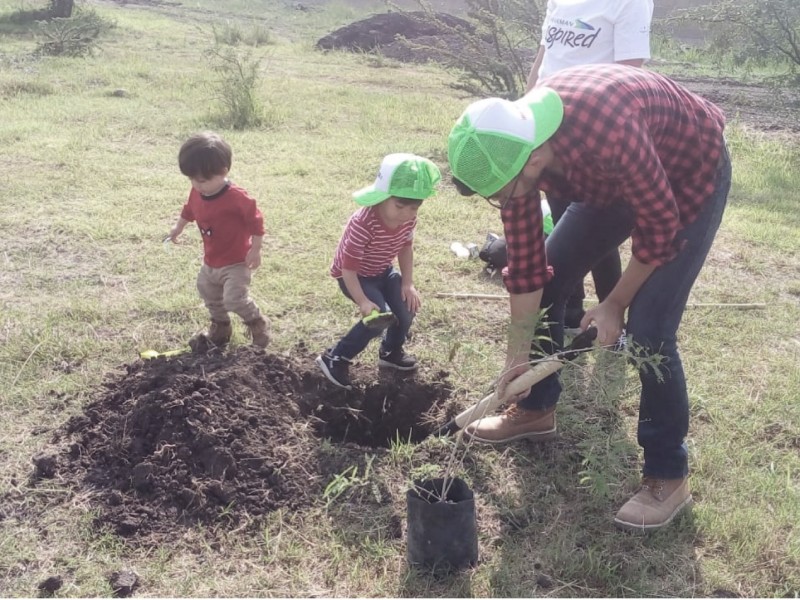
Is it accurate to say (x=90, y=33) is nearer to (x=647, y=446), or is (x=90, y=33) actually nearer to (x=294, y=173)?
(x=294, y=173)

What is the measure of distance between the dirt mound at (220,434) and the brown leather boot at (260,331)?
6.6 inches

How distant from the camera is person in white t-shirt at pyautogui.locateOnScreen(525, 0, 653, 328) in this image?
11.2 feet

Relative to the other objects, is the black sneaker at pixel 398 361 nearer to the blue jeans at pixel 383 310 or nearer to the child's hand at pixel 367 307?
the blue jeans at pixel 383 310

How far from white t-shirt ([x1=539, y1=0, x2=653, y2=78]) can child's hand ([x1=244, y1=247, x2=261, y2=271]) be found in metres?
1.64

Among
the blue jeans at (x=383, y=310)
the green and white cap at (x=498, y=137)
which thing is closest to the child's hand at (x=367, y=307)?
the blue jeans at (x=383, y=310)

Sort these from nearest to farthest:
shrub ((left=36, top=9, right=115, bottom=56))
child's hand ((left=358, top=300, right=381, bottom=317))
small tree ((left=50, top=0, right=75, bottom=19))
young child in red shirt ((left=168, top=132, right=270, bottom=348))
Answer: child's hand ((left=358, top=300, right=381, bottom=317)) < young child in red shirt ((left=168, top=132, right=270, bottom=348)) < shrub ((left=36, top=9, right=115, bottom=56)) < small tree ((left=50, top=0, right=75, bottom=19))

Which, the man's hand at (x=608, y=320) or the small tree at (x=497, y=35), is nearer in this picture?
the man's hand at (x=608, y=320)

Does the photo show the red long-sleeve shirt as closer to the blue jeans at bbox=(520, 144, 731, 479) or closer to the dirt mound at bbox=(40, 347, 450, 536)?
the dirt mound at bbox=(40, 347, 450, 536)

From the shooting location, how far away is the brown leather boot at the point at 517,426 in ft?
10.3

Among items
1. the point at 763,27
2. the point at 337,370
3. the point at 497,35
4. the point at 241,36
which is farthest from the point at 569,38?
the point at 241,36

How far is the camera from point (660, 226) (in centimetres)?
221

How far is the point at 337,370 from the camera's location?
3.54m

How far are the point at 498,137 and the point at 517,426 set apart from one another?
148 centimetres

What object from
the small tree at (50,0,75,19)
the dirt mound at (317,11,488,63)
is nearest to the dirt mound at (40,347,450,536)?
the dirt mound at (317,11,488,63)
